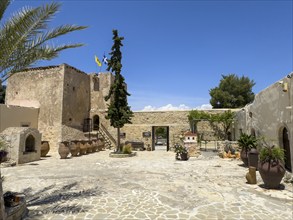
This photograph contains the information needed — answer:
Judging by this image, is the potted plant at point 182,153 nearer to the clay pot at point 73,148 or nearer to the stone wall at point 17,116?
the clay pot at point 73,148

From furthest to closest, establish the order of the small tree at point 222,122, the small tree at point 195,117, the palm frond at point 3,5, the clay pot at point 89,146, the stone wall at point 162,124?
the stone wall at point 162,124
the small tree at point 195,117
the small tree at point 222,122
the clay pot at point 89,146
the palm frond at point 3,5

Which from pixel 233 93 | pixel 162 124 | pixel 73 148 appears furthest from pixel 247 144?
pixel 233 93

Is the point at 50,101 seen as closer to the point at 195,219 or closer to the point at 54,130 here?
the point at 54,130

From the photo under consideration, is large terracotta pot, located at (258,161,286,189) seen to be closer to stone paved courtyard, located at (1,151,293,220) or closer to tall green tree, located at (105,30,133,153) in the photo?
stone paved courtyard, located at (1,151,293,220)

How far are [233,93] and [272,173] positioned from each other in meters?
30.7

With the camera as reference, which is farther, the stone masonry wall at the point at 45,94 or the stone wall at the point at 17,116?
the stone masonry wall at the point at 45,94

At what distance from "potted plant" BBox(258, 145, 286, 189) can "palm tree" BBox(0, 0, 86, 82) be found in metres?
6.57

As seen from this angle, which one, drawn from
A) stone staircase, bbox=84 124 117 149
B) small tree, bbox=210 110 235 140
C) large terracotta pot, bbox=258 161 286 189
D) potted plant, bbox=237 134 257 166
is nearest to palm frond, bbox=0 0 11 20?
large terracotta pot, bbox=258 161 286 189

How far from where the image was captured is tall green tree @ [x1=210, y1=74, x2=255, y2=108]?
1368 inches

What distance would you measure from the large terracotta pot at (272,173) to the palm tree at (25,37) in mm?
6684

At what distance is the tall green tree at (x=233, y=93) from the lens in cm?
3475

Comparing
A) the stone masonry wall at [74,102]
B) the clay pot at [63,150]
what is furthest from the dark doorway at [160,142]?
the clay pot at [63,150]

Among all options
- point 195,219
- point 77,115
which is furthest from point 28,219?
point 77,115

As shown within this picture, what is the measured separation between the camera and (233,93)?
35438 millimetres
